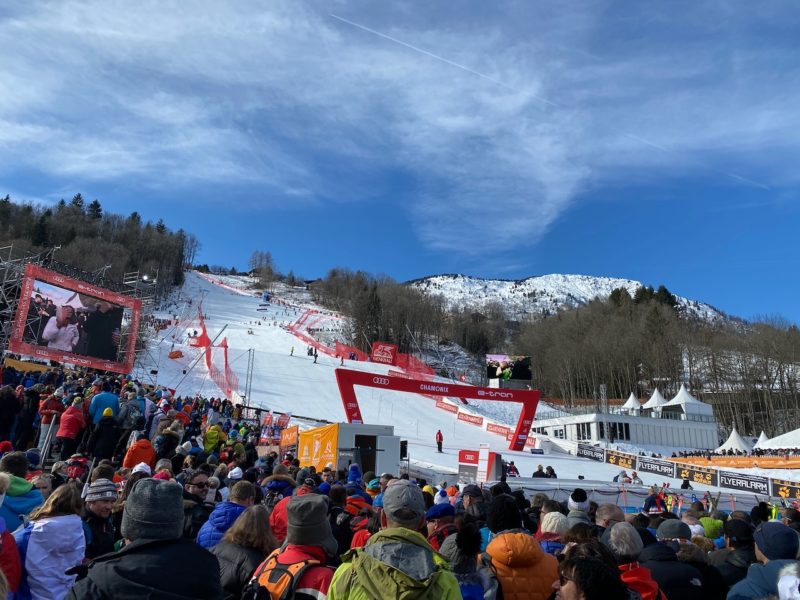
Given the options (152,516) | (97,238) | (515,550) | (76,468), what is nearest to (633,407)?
(76,468)

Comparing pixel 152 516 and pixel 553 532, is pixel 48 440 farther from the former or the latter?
pixel 152 516

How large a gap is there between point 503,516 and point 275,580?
1.76 metres

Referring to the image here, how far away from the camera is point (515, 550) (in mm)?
3336

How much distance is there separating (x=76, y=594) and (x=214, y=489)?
4.16m

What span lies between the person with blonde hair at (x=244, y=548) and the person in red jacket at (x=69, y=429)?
29.4 feet

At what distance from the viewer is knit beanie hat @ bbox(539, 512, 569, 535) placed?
14.6 ft

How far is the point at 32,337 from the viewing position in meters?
24.6

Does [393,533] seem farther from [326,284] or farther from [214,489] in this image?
[326,284]

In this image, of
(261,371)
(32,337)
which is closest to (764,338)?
(261,371)

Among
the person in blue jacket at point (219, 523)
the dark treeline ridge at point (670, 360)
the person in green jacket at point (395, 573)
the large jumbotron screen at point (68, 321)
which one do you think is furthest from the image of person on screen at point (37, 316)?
the dark treeline ridge at point (670, 360)

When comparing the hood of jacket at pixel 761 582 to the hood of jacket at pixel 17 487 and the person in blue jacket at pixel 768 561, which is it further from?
the hood of jacket at pixel 17 487

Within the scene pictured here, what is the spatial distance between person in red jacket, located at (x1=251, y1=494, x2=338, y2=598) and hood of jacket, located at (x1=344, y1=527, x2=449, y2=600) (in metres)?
0.52

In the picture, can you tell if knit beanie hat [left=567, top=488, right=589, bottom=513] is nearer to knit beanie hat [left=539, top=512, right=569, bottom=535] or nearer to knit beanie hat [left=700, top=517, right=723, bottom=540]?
knit beanie hat [left=700, top=517, right=723, bottom=540]

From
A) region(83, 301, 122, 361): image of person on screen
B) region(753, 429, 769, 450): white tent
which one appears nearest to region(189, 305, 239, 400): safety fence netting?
region(83, 301, 122, 361): image of person on screen
